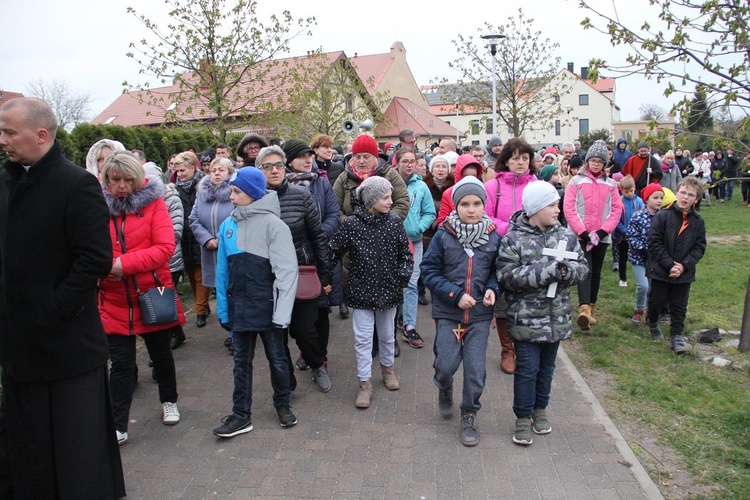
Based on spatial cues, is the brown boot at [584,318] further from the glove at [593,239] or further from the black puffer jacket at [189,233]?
the black puffer jacket at [189,233]

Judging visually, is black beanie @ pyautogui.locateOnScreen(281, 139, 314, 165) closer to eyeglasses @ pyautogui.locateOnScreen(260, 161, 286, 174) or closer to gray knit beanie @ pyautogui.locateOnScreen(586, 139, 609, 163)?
eyeglasses @ pyautogui.locateOnScreen(260, 161, 286, 174)

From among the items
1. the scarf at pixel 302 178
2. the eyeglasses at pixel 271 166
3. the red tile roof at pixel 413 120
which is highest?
the red tile roof at pixel 413 120

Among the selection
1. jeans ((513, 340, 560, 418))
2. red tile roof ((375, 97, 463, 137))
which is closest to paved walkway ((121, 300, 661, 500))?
jeans ((513, 340, 560, 418))

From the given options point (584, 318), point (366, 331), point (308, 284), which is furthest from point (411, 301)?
point (584, 318)

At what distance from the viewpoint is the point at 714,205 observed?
2133 centimetres

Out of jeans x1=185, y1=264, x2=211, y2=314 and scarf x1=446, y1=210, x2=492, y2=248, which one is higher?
scarf x1=446, y1=210, x2=492, y2=248

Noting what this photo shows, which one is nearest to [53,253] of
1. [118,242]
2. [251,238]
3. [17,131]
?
[17,131]

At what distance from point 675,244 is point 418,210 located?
2.77 m

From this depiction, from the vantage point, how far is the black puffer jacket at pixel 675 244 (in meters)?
6.13

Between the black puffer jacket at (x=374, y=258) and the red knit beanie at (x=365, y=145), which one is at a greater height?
the red knit beanie at (x=365, y=145)

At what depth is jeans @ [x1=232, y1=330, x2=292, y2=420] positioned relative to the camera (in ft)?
14.6

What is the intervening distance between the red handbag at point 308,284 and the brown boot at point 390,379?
1.01 meters

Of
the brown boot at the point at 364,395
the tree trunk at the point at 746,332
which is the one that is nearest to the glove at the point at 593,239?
the tree trunk at the point at 746,332

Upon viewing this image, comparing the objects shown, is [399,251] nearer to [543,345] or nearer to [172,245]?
[543,345]
